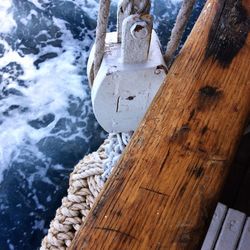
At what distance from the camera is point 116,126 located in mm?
1418

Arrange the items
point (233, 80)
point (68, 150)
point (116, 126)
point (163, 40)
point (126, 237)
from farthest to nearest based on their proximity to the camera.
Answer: point (163, 40), point (68, 150), point (116, 126), point (233, 80), point (126, 237)

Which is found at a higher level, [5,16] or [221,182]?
[221,182]

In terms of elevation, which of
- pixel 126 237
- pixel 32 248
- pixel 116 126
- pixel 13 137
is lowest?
pixel 32 248

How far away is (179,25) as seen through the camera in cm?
124

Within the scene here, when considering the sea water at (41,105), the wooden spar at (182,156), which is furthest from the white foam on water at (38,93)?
the wooden spar at (182,156)

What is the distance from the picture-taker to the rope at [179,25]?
46.3 inches

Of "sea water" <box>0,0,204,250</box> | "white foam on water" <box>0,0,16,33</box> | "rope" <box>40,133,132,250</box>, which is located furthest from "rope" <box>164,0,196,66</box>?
"white foam on water" <box>0,0,16,33</box>

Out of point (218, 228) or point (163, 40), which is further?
point (163, 40)

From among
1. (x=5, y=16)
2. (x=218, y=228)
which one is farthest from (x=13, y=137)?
(x=218, y=228)

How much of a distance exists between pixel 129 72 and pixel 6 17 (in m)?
3.92

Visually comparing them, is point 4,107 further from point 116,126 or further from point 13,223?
point 116,126

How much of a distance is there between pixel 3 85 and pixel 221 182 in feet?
12.0

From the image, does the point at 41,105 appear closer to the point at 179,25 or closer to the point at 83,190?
the point at 83,190

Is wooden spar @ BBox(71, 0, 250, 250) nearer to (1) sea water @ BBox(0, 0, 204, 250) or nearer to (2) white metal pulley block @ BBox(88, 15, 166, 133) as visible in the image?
(2) white metal pulley block @ BBox(88, 15, 166, 133)
